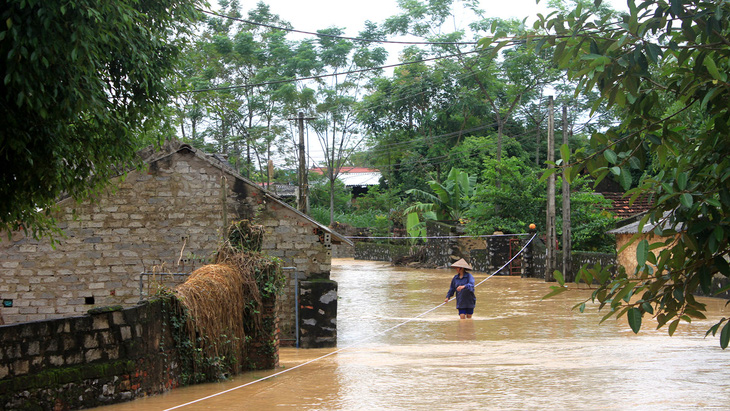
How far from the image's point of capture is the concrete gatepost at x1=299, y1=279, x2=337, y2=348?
44.7 feet

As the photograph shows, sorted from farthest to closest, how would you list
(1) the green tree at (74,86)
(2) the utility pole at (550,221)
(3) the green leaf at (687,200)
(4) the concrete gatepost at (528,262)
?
(4) the concrete gatepost at (528,262) → (2) the utility pole at (550,221) → (1) the green tree at (74,86) → (3) the green leaf at (687,200)

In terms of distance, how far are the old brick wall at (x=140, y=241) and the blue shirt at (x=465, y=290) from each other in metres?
3.28

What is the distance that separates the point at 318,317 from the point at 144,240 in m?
3.76

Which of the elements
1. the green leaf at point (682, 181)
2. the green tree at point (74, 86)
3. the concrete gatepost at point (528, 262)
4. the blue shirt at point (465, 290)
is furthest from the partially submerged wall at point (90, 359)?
the concrete gatepost at point (528, 262)

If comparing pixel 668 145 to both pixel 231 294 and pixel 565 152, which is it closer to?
pixel 565 152

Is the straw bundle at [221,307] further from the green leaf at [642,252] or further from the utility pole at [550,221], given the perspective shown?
the utility pole at [550,221]

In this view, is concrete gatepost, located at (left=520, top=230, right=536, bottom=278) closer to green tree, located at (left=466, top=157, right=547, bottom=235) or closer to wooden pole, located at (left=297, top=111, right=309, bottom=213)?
green tree, located at (left=466, top=157, right=547, bottom=235)

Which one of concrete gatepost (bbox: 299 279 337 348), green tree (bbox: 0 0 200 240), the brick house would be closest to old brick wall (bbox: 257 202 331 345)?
the brick house

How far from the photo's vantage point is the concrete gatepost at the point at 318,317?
44.7 feet

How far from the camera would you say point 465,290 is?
15.9 meters

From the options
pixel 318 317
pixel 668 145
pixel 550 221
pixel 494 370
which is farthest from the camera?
pixel 550 221

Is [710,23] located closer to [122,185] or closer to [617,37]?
[617,37]

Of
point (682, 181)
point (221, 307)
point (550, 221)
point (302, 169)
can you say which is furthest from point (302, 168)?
point (682, 181)

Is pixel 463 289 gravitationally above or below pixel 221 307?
below
